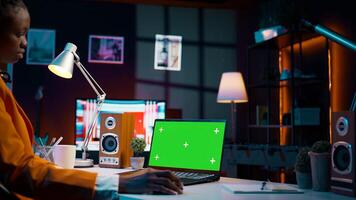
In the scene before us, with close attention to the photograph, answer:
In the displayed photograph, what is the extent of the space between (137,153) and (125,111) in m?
0.91

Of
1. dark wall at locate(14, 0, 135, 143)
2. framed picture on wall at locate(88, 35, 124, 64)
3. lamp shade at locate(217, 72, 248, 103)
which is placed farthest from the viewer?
framed picture on wall at locate(88, 35, 124, 64)

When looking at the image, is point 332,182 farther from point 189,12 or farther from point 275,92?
point 189,12

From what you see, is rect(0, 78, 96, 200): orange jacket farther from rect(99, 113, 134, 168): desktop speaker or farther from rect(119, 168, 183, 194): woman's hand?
rect(99, 113, 134, 168): desktop speaker

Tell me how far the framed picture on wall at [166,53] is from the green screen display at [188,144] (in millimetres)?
3531

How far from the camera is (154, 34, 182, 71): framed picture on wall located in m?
5.41

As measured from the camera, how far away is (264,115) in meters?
4.71

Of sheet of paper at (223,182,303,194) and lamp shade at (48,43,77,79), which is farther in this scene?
lamp shade at (48,43,77,79)

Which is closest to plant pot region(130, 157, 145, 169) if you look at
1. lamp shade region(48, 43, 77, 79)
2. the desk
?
lamp shade region(48, 43, 77, 79)

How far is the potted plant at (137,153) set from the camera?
2.00 meters

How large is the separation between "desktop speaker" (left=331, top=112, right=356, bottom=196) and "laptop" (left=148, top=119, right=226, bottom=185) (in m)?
0.46

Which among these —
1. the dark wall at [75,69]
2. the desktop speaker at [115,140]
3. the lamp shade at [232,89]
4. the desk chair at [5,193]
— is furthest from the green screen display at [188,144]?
the dark wall at [75,69]

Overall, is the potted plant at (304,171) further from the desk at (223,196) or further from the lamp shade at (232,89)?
the lamp shade at (232,89)

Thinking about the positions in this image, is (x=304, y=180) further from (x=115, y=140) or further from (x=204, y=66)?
(x=204, y=66)

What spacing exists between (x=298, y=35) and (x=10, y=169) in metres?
3.64
